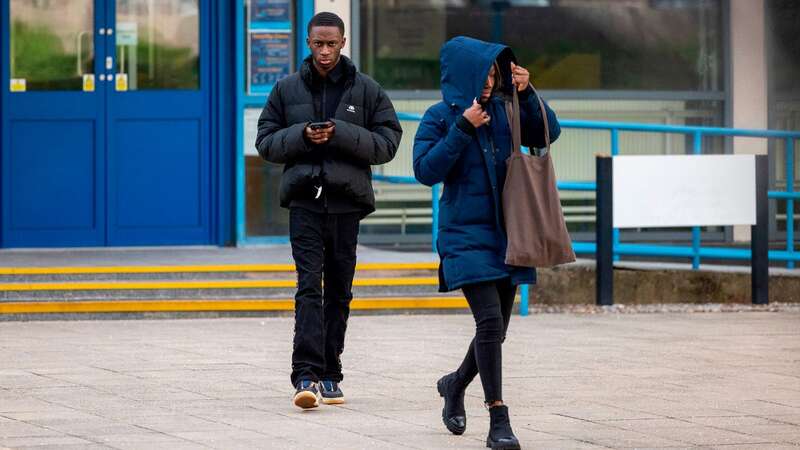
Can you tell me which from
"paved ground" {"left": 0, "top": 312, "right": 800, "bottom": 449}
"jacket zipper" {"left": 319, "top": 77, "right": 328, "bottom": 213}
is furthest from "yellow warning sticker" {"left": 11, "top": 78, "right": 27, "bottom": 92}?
"jacket zipper" {"left": 319, "top": 77, "right": 328, "bottom": 213}

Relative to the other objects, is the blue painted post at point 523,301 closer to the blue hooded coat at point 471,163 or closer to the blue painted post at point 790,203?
the blue painted post at point 790,203

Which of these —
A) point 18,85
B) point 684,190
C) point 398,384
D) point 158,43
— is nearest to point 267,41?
point 158,43

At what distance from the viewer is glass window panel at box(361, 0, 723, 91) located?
14031 mm

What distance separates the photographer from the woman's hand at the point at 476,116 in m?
→ 6.38

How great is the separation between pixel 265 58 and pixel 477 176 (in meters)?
7.19

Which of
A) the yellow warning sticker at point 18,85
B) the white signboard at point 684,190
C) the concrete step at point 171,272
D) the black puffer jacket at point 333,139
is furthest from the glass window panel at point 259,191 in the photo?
the black puffer jacket at point 333,139

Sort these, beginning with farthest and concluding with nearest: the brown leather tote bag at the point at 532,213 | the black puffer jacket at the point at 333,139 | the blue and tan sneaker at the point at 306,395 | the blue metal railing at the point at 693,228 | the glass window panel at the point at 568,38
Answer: the glass window panel at the point at 568,38 < the blue metal railing at the point at 693,228 < the black puffer jacket at the point at 333,139 < the blue and tan sneaker at the point at 306,395 < the brown leather tote bag at the point at 532,213

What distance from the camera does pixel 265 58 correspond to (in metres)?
13.5

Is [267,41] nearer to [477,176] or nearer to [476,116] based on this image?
[477,176]

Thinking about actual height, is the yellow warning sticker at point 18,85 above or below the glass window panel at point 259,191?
A: above

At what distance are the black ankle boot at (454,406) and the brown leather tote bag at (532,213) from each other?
0.66 metres

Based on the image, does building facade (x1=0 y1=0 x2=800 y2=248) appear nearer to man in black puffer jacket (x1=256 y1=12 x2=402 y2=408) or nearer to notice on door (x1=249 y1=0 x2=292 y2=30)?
notice on door (x1=249 y1=0 x2=292 y2=30)

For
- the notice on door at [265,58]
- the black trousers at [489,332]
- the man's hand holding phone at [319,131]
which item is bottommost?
the black trousers at [489,332]

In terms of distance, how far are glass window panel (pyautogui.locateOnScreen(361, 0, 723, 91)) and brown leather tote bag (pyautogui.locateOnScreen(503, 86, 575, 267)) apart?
761 cm
